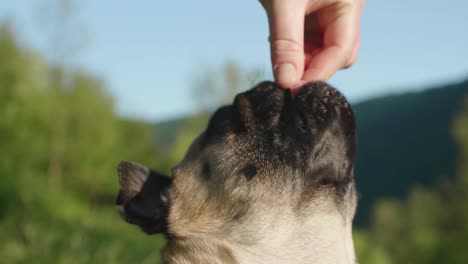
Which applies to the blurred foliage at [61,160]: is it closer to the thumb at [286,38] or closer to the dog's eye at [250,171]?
the dog's eye at [250,171]

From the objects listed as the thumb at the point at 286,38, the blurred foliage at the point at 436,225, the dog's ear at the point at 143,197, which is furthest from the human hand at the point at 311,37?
Result: the blurred foliage at the point at 436,225

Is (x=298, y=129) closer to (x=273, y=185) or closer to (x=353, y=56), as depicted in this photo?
(x=273, y=185)

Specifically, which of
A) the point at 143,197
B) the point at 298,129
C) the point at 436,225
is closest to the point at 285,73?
the point at 298,129

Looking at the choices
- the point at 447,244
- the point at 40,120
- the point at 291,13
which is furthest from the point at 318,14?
the point at 447,244

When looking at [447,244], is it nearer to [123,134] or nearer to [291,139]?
[123,134]

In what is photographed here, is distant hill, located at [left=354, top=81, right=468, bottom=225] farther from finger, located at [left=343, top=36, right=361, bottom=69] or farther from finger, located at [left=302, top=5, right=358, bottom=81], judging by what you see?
finger, located at [left=302, top=5, right=358, bottom=81]

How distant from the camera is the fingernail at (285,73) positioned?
9.16 ft

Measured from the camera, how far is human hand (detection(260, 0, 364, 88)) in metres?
2.75

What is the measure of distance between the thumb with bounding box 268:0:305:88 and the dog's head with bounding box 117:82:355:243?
6.3 inches

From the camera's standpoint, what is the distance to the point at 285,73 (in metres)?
2.81

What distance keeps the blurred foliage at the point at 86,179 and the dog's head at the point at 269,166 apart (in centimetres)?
42

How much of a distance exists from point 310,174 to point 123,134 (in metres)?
19.5

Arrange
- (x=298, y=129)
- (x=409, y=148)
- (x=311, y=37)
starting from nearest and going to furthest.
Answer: (x=298, y=129), (x=311, y=37), (x=409, y=148)

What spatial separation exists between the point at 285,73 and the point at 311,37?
0.68m
